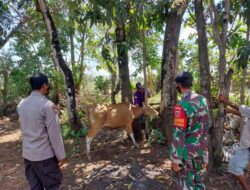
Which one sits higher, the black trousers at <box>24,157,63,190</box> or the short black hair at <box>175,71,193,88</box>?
the short black hair at <box>175,71,193,88</box>

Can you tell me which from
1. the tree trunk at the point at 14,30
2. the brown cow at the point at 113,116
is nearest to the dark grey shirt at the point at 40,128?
the brown cow at the point at 113,116

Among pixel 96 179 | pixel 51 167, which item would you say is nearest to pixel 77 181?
pixel 96 179

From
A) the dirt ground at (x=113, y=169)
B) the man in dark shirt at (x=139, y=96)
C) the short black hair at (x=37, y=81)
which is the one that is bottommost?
the dirt ground at (x=113, y=169)

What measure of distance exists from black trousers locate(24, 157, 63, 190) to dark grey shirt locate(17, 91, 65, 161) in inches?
3.4

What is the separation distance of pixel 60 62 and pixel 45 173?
5.03 meters

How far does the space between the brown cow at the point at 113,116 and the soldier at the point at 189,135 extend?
308 cm

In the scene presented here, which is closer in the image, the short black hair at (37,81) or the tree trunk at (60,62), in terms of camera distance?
the short black hair at (37,81)

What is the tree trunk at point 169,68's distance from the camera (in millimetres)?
6434

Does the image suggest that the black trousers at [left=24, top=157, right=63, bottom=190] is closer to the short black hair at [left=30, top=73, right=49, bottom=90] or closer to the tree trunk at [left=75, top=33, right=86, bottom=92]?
the short black hair at [left=30, top=73, right=49, bottom=90]

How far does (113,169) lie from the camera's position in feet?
17.9

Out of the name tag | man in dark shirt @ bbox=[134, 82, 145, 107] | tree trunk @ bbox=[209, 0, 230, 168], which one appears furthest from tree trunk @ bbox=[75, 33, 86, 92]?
the name tag

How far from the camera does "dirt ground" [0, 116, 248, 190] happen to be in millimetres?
4926

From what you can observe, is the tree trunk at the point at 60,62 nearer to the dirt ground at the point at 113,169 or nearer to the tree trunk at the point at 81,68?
the dirt ground at the point at 113,169

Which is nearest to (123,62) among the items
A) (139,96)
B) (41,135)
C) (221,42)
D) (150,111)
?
(150,111)
